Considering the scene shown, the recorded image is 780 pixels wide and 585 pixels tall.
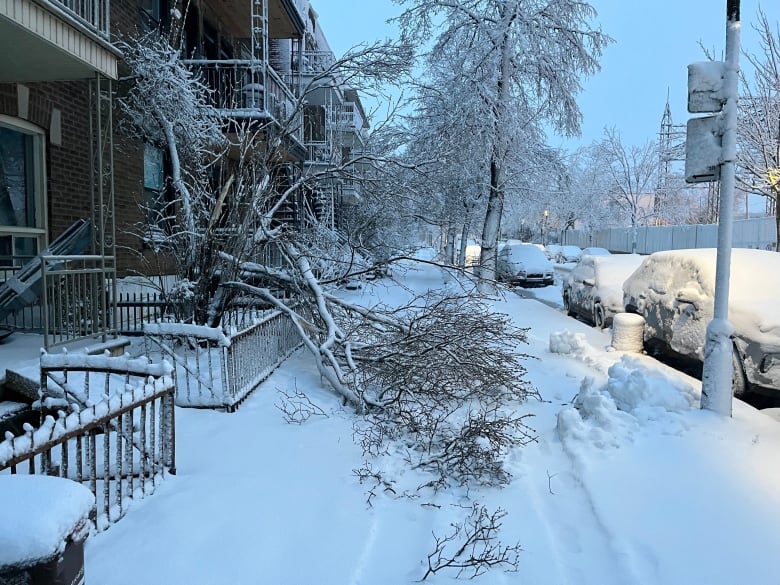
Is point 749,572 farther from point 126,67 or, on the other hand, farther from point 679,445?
point 126,67

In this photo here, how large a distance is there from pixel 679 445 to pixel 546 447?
1.07m

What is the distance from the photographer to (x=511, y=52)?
1620 cm

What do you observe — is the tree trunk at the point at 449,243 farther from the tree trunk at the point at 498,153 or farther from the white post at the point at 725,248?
the white post at the point at 725,248

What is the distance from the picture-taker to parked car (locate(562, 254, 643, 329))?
39.8ft

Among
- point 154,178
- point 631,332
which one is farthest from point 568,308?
point 154,178

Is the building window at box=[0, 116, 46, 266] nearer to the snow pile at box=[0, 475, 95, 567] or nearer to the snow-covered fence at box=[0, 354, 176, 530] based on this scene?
the snow-covered fence at box=[0, 354, 176, 530]

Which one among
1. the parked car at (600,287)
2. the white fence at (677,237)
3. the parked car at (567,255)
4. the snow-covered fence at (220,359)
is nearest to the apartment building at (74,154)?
the snow-covered fence at (220,359)

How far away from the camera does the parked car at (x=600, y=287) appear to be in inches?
478

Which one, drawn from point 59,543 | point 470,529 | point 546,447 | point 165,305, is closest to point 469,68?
point 165,305

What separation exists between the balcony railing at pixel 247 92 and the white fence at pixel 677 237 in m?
17.3

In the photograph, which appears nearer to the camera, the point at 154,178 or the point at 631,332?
the point at 631,332

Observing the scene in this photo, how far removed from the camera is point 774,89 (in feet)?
51.0

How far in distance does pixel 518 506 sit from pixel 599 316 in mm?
9237

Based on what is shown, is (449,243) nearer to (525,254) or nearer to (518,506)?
(525,254)
